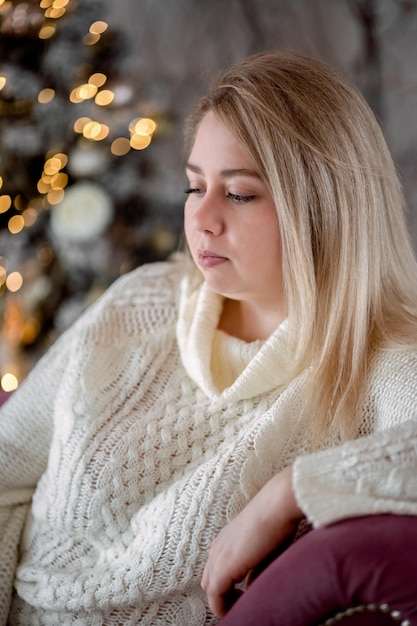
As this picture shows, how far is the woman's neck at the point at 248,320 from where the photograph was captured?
137 centimetres

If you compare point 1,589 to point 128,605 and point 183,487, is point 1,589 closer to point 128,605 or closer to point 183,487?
point 128,605

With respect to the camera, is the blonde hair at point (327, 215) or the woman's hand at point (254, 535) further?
the blonde hair at point (327, 215)

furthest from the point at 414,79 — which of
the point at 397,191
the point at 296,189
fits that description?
the point at 296,189

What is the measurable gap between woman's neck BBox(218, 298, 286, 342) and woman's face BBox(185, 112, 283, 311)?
106 mm

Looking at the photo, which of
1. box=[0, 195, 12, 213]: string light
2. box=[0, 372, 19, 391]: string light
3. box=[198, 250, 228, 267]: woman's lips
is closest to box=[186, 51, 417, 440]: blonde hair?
box=[198, 250, 228, 267]: woman's lips

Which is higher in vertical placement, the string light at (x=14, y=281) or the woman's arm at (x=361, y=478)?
the string light at (x=14, y=281)

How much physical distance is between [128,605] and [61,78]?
4.48 ft

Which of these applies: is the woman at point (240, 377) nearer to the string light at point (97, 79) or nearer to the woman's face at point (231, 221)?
the woman's face at point (231, 221)

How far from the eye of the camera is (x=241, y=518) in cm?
103

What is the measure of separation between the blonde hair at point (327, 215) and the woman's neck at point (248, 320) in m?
0.10

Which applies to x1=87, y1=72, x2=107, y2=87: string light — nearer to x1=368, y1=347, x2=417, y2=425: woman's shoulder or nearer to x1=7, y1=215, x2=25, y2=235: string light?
x1=7, y1=215, x2=25, y2=235: string light

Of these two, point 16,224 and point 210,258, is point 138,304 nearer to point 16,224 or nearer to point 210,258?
point 210,258

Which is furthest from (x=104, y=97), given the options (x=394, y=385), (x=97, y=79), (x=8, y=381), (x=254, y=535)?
(x=254, y=535)

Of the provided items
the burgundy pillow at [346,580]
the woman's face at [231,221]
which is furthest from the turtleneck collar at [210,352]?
the burgundy pillow at [346,580]
